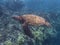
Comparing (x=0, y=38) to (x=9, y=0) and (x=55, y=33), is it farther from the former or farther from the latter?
(x=9, y=0)

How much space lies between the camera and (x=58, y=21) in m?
11.7

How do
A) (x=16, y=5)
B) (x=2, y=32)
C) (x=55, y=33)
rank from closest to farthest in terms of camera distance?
1. (x=2, y=32)
2. (x=55, y=33)
3. (x=16, y=5)

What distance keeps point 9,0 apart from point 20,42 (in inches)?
437

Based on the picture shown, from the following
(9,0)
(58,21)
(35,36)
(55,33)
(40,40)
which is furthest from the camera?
(9,0)

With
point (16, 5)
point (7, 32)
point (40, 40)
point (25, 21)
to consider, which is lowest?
point (40, 40)

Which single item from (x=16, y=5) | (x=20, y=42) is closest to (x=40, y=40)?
(x=20, y=42)

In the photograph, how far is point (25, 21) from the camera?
21.2 ft

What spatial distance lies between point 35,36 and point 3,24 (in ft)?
5.32

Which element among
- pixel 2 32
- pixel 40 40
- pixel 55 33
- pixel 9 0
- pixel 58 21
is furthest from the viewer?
pixel 9 0

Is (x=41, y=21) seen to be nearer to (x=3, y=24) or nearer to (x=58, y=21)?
(x=3, y=24)

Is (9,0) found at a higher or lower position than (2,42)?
higher

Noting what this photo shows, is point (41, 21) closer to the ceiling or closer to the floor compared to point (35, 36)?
closer to the ceiling

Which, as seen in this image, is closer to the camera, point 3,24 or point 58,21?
point 3,24

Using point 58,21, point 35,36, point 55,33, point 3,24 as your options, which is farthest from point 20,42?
point 58,21
